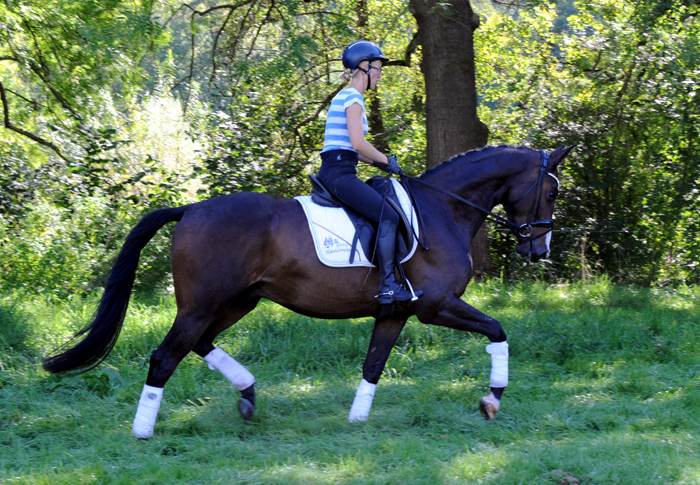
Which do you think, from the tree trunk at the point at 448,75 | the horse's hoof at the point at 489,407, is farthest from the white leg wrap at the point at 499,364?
the tree trunk at the point at 448,75

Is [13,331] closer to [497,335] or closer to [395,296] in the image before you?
[395,296]

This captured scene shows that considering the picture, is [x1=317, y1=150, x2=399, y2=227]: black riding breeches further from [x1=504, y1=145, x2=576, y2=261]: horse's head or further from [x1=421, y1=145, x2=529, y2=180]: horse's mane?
[x1=504, y1=145, x2=576, y2=261]: horse's head

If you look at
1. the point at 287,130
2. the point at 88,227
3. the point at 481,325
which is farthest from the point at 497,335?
the point at 287,130

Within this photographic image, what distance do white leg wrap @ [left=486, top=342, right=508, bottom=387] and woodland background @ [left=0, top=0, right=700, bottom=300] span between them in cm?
441

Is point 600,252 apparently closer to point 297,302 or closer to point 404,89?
point 404,89

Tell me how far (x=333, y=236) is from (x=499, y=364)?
170 cm

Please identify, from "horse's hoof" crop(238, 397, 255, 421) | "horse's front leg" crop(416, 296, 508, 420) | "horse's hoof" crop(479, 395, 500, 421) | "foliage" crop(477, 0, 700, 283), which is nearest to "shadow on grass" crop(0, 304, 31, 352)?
"horse's hoof" crop(238, 397, 255, 421)

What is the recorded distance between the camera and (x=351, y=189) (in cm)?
492

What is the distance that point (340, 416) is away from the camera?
5.19 metres

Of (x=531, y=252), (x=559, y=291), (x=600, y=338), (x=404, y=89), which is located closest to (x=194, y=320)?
(x=531, y=252)

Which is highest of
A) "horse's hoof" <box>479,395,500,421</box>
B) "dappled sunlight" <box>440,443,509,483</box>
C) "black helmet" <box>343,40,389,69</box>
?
"black helmet" <box>343,40,389,69</box>

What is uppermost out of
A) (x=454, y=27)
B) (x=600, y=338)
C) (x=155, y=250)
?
(x=454, y=27)

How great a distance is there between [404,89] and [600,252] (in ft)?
19.9

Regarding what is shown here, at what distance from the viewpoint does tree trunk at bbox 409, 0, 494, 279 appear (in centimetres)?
901
